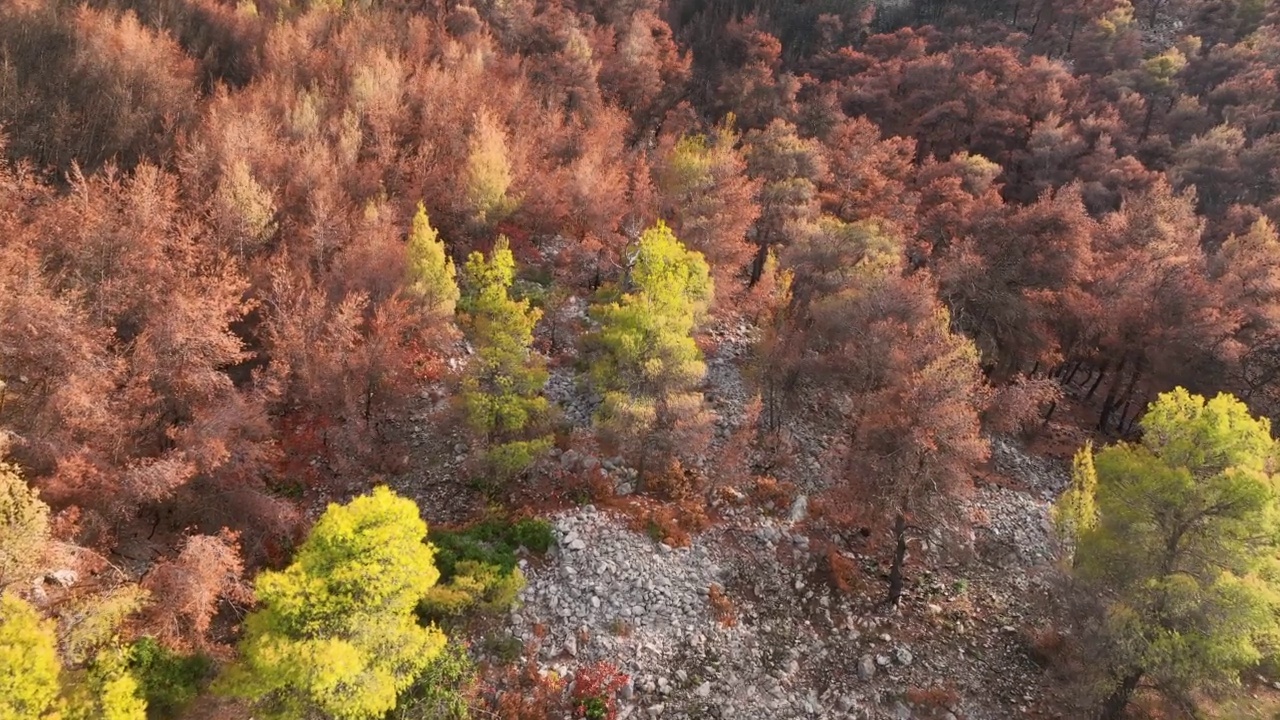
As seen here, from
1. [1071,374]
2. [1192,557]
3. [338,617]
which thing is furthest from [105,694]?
[1071,374]

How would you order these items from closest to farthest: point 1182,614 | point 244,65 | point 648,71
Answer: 1. point 1182,614
2. point 244,65
3. point 648,71

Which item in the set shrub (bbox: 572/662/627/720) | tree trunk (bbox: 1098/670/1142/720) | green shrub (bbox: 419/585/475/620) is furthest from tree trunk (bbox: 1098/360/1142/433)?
green shrub (bbox: 419/585/475/620)

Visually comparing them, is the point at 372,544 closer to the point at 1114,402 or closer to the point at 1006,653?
the point at 1006,653

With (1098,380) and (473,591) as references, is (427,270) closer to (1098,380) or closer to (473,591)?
(473,591)

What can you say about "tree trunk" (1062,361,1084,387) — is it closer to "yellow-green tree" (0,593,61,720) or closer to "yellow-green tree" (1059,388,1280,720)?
"yellow-green tree" (1059,388,1280,720)

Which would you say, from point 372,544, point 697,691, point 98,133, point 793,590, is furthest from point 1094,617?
point 98,133

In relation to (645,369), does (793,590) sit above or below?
below
